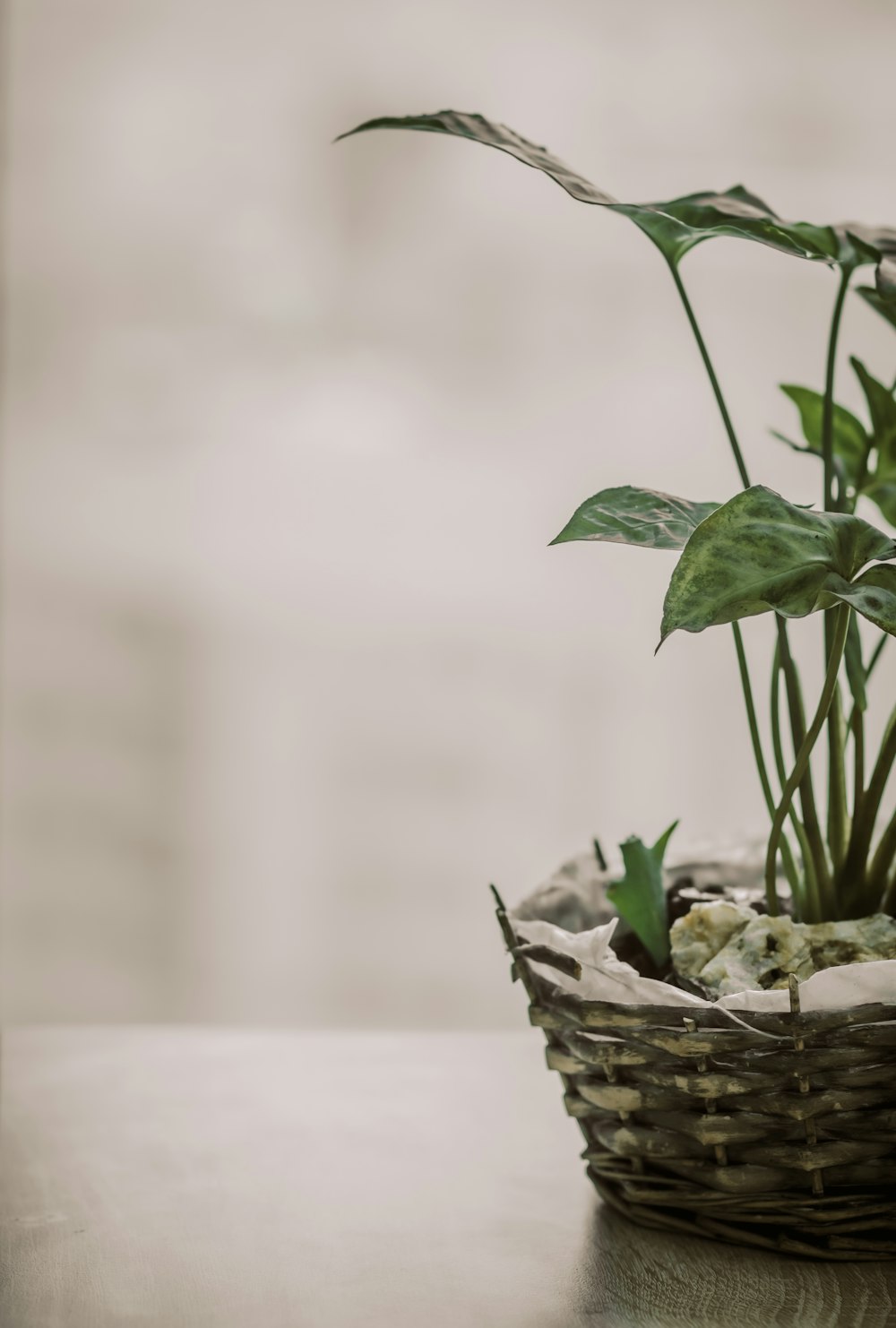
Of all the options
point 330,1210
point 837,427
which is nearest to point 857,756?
point 837,427

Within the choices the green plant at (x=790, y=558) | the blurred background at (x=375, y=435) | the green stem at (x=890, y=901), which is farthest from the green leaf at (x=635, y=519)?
the blurred background at (x=375, y=435)

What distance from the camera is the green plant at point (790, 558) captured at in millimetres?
439

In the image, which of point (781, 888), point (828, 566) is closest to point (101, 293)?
point (781, 888)

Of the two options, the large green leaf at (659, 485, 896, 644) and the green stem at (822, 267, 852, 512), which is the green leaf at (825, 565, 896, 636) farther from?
the green stem at (822, 267, 852, 512)

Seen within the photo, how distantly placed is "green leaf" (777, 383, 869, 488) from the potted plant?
109 mm

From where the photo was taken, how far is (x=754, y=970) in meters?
0.54

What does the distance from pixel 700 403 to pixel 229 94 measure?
74 cm

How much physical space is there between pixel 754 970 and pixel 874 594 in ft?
0.64

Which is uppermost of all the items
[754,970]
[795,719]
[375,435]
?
[375,435]

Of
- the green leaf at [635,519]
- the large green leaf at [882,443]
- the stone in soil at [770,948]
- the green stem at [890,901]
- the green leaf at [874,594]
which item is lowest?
the stone in soil at [770,948]

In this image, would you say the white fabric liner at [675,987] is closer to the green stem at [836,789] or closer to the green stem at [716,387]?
the green stem at [836,789]

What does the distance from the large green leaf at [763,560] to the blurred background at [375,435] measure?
1117 mm

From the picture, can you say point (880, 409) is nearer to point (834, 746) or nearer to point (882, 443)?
point (882, 443)

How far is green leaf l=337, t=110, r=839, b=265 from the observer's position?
1.70ft
